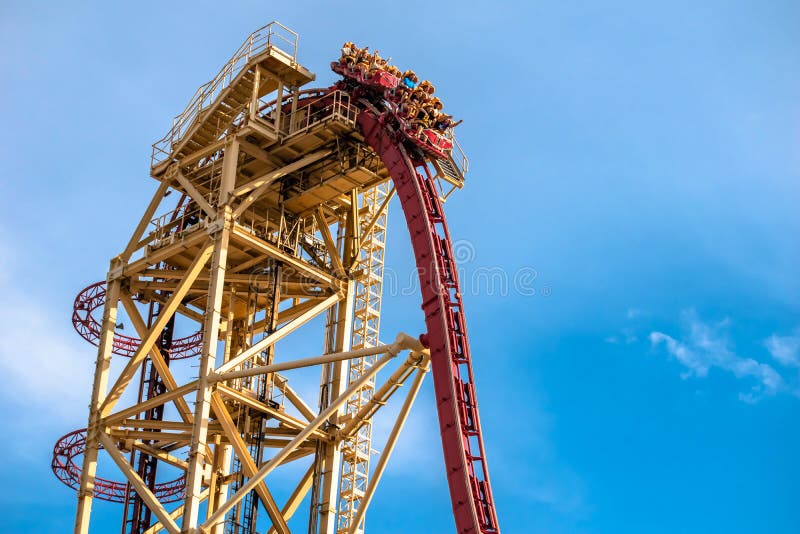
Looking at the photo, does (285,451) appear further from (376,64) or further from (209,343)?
(376,64)

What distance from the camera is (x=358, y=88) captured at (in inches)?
1972

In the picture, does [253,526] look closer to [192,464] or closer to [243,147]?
[192,464]

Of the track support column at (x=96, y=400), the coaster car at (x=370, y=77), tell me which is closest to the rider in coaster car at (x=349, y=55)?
the coaster car at (x=370, y=77)

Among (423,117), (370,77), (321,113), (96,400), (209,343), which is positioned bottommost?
(209,343)

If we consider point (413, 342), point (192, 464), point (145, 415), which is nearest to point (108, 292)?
point (145, 415)

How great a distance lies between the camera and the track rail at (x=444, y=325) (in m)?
43.2

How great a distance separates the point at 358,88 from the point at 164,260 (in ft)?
31.1

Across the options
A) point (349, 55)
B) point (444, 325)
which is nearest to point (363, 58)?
point (349, 55)

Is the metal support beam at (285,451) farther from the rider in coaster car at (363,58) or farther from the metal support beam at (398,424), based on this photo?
the rider in coaster car at (363,58)

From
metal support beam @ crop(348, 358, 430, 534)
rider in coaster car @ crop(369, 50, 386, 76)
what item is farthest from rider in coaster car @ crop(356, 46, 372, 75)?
metal support beam @ crop(348, 358, 430, 534)

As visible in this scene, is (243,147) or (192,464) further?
(243,147)

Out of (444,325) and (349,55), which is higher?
(349,55)

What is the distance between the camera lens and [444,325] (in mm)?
45312

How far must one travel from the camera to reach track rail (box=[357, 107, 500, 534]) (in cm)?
4322
